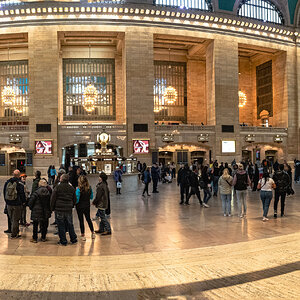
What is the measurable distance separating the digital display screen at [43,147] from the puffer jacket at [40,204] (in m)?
21.4

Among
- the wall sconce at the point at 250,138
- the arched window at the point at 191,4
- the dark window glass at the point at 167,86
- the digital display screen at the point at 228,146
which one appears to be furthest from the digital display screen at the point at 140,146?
the arched window at the point at 191,4

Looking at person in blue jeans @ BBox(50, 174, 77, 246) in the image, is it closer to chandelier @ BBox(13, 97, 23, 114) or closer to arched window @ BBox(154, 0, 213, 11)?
arched window @ BBox(154, 0, 213, 11)

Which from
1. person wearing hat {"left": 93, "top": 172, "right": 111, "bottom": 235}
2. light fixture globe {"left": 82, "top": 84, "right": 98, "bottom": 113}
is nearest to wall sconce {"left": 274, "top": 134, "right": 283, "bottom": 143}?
light fixture globe {"left": 82, "top": 84, "right": 98, "bottom": 113}

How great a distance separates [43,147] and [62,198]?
2187 centimetres

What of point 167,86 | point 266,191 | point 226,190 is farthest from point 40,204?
point 167,86

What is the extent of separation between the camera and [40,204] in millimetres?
6984

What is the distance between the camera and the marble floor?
4512 millimetres

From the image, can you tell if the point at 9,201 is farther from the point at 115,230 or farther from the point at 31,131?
the point at 31,131

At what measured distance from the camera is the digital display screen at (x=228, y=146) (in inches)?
1215

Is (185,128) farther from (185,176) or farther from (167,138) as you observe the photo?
(185,176)

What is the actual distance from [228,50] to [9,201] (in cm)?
2753

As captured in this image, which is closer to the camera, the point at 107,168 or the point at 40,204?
the point at 40,204

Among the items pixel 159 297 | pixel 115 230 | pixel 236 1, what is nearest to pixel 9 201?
pixel 115 230

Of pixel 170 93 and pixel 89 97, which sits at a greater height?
pixel 170 93
